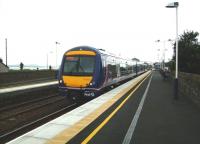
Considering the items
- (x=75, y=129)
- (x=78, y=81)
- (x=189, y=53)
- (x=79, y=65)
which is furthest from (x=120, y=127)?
(x=189, y=53)

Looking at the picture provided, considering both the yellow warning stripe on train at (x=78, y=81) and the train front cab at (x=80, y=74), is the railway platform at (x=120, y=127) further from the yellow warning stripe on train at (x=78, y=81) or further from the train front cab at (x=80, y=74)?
the yellow warning stripe on train at (x=78, y=81)

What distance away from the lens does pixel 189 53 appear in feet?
118

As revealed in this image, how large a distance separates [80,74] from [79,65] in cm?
64

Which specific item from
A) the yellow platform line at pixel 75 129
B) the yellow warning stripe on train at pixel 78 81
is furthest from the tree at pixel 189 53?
the yellow platform line at pixel 75 129

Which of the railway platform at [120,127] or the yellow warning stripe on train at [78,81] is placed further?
the yellow warning stripe on train at [78,81]

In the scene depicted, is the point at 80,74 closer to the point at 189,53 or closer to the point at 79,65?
the point at 79,65

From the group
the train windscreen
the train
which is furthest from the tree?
the train windscreen

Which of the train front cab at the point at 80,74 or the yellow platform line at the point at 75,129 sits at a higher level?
the train front cab at the point at 80,74

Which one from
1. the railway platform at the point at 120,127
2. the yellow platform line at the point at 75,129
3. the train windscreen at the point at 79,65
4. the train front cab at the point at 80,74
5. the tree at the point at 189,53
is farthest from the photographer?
the tree at the point at 189,53

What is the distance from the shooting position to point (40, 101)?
21.5 metres

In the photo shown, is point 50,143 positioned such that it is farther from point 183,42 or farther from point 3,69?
point 3,69

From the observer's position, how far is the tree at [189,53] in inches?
1405

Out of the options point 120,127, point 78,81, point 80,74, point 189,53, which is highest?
point 189,53

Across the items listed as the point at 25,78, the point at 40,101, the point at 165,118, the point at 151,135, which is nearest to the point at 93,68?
the point at 40,101
